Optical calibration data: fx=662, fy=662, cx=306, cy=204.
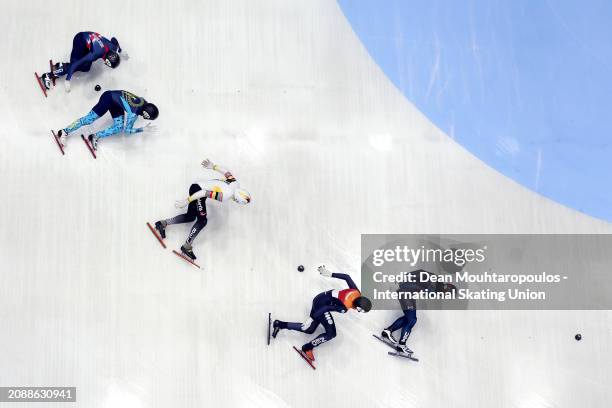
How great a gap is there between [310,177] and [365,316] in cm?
193

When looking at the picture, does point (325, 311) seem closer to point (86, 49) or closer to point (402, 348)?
point (402, 348)

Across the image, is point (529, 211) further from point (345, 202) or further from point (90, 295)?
point (90, 295)

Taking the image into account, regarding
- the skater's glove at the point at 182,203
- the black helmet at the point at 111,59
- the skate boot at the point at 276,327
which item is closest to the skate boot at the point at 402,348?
the skate boot at the point at 276,327

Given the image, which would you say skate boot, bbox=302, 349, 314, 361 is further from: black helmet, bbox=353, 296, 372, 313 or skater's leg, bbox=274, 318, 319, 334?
black helmet, bbox=353, 296, 372, 313

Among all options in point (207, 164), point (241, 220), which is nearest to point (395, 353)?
point (241, 220)

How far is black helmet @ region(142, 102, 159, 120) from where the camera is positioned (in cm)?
799

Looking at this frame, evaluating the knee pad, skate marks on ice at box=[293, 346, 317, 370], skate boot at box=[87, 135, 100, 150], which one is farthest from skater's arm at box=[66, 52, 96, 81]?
skate marks on ice at box=[293, 346, 317, 370]


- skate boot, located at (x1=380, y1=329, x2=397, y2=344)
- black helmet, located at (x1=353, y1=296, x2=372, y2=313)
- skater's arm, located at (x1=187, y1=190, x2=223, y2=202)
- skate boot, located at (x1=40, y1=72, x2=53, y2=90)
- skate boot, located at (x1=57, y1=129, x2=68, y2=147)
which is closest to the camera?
black helmet, located at (x1=353, y1=296, x2=372, y2=313)

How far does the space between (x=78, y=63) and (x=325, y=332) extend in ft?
15.0

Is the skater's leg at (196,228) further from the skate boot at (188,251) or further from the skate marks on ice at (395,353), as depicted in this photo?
the skate marks on ice at (395,353)

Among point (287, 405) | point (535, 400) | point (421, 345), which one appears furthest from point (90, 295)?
point (535, 400)

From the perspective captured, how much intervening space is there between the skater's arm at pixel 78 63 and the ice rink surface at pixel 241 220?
0.24 m

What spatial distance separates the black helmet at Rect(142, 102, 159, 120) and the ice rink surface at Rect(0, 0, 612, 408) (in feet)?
1.97

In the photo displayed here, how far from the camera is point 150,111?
7.99 metres
